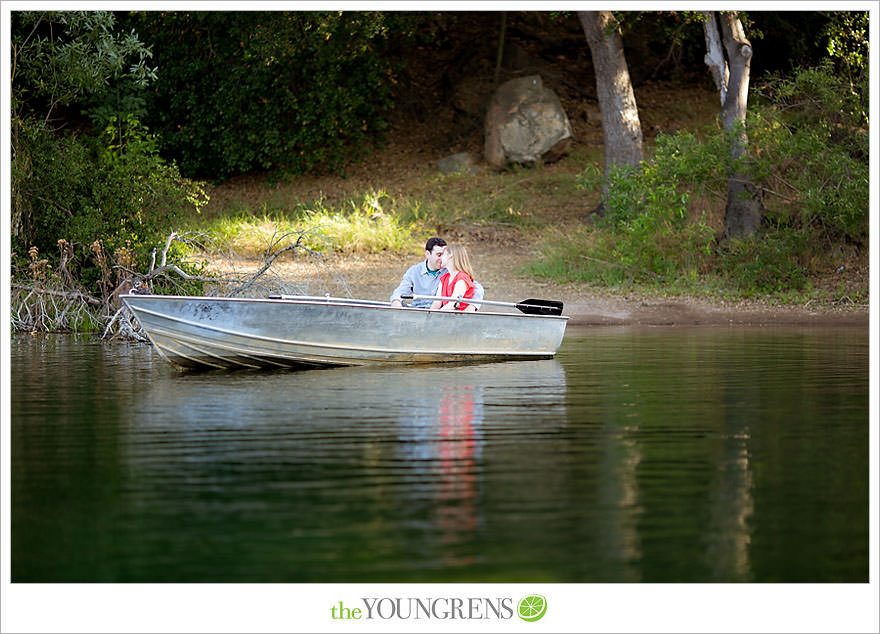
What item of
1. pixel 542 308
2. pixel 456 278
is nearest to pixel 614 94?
pixel 542 308

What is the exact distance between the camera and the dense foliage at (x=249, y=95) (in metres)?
29.0

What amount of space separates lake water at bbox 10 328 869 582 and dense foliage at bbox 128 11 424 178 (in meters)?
17.5

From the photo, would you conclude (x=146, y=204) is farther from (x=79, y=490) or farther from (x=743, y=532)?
(x=743, y=532)

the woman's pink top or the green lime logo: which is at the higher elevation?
the woman's pink top

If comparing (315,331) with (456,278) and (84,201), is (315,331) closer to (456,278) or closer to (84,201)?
(456,278)

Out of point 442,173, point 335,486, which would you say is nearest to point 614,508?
point 335,486

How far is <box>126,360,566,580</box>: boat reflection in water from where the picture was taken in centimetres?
600

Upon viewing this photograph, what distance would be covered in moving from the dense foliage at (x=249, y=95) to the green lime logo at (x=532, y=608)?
2437 centimetres

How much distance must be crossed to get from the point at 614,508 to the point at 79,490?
2983 mm

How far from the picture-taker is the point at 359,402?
34.7 ft

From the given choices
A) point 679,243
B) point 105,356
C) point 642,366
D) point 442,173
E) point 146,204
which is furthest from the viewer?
point 442,173

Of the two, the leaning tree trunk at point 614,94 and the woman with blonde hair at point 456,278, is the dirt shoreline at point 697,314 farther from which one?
the woman with blonde hair at point 456,278

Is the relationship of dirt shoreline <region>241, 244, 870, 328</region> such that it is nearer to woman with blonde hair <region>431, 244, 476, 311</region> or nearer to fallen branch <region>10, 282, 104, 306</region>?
fallen branch <region>10, 282, 104, 306</region>

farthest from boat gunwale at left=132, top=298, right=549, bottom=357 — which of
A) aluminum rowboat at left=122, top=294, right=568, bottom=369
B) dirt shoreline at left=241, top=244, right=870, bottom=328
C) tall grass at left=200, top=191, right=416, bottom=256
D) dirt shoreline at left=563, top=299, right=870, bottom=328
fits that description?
tall grass at left=200, top=191, right=416, bottom=256
